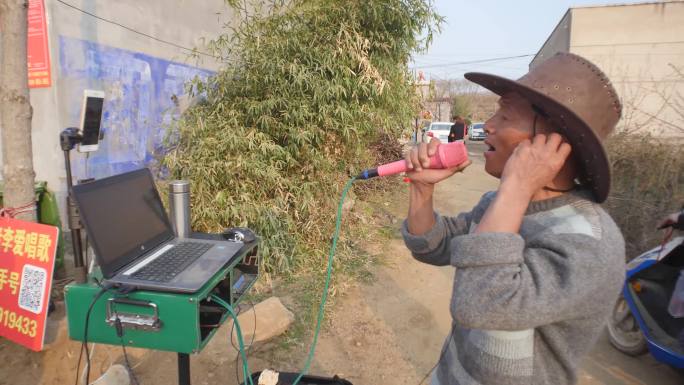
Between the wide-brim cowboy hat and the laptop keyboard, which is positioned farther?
the laptop keyboard

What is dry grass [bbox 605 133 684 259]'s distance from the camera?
4129mm

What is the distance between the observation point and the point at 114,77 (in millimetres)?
5824

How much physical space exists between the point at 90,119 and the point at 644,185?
5.12 meters

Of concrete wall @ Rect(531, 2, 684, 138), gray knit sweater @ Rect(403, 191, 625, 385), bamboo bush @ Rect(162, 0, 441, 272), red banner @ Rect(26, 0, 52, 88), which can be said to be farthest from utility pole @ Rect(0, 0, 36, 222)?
concrete wall @ Rect(531, 2, 684, 138)

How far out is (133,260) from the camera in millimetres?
1551

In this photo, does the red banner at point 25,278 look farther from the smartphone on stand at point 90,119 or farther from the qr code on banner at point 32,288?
the smartphone on stand at point 90,119

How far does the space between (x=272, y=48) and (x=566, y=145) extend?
3617 millimetres

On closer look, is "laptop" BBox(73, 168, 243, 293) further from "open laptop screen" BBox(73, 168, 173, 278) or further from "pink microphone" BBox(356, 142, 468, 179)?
"pink microphone" BBox(356, 142, 468, 179)

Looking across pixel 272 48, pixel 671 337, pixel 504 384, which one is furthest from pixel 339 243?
pixel 504 384

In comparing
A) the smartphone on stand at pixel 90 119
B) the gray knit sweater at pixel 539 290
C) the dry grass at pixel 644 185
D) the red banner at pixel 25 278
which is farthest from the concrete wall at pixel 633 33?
the red banner at pixel 25 278

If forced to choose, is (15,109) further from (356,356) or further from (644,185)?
(644,185)

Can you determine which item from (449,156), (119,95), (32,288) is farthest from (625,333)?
(119,95)

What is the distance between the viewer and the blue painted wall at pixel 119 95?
528cm

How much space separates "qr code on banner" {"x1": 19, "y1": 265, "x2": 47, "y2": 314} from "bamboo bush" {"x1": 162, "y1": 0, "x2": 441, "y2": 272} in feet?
4.97
